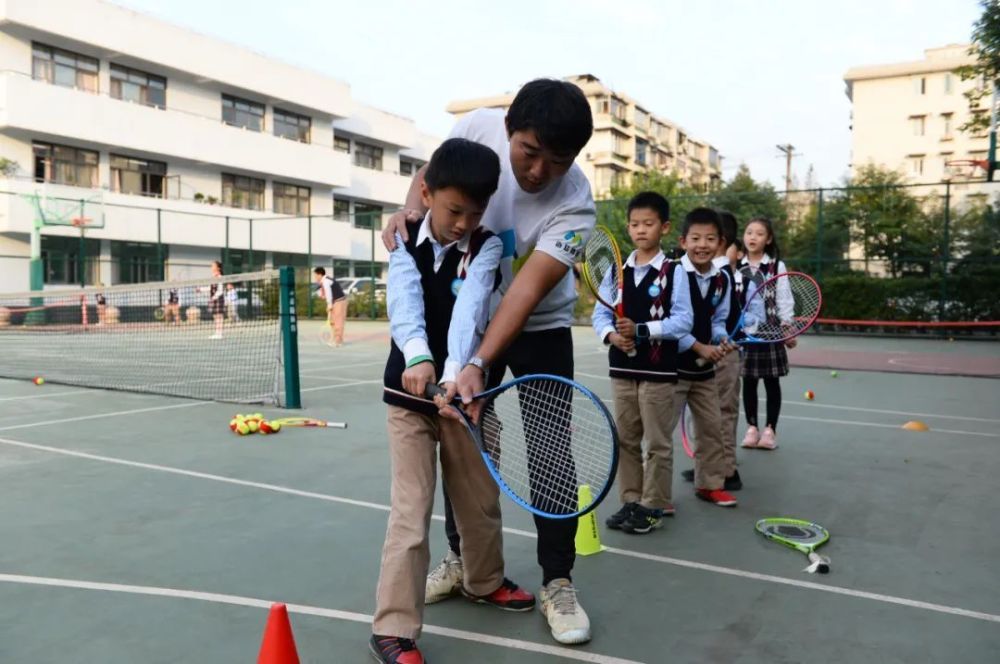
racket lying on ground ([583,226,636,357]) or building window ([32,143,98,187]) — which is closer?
racket lying on ground ([583,226,636,357])

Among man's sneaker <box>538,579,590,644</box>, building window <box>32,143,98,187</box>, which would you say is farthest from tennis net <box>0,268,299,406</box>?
building window <box>32,143,98,187</box>

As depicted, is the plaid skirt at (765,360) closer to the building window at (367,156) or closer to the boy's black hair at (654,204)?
the boy's black hair at (654,204)

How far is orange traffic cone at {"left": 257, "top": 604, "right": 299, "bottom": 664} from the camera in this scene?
2252mm

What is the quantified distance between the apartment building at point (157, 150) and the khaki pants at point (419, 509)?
21.5m

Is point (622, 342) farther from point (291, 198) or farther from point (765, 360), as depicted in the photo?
point (291, 198)

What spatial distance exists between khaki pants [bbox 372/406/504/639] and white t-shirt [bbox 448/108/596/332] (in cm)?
53

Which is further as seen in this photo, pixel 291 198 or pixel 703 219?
pixel 291 198

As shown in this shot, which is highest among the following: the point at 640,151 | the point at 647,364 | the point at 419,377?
the point at 640,151

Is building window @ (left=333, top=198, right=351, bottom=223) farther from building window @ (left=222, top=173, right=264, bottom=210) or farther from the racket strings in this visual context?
the racket strings

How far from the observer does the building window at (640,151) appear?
68.1 metres

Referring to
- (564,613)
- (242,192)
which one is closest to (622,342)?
(564,613)

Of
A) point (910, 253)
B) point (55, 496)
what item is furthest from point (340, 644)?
point (910, 253)

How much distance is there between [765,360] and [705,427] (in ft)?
5.54

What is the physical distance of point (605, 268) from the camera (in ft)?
14.7
